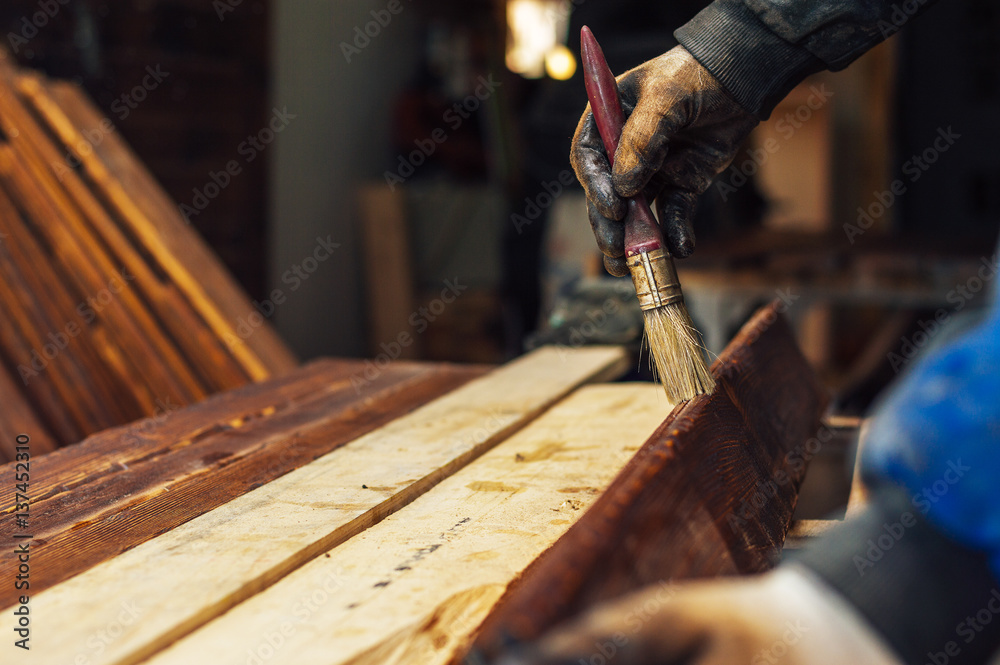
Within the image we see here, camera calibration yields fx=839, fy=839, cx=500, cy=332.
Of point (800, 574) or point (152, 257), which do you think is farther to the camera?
point (152, 257)

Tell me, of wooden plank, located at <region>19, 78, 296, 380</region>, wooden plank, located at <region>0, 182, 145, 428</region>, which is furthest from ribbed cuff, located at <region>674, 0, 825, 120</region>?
wooden plank, located at <region>0, 182, 145, 428</region>

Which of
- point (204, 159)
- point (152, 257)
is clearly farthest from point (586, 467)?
point (204, 159)

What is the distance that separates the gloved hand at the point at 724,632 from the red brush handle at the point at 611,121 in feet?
2.26

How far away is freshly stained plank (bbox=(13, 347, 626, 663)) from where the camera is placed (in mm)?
875

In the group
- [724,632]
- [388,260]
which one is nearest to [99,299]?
[724,632]

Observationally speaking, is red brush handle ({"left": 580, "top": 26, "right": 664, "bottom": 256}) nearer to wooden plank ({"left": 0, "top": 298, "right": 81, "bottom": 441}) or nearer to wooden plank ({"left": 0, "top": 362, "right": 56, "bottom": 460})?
wooden plank ({"left": 0, "top": 362, "right": 56, "bottom": 460})

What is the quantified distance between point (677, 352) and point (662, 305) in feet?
0.25

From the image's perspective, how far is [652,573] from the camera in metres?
0.78

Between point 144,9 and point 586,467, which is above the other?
point 144,9

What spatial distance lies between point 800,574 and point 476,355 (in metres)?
5.21

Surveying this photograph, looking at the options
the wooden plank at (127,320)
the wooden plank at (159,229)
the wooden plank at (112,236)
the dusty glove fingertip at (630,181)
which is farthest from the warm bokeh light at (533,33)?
the dusty glove fingertip at (630,181)

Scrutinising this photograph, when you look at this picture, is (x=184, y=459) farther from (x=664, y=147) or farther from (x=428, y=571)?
(x=664, y=147)

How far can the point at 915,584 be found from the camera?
0.74 meters

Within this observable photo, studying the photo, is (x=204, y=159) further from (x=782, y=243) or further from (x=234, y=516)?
(x=234, y=516)
